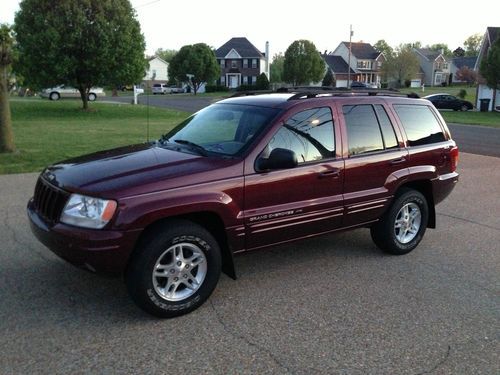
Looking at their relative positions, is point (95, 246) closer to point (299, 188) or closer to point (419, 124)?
point (299, 188)

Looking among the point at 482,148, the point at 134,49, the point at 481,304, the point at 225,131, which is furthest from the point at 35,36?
the point at 481,304

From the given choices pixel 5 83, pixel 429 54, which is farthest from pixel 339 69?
pixel 5 83

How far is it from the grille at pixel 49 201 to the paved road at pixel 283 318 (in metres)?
0.73

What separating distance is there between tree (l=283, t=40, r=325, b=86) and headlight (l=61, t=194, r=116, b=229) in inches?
2272

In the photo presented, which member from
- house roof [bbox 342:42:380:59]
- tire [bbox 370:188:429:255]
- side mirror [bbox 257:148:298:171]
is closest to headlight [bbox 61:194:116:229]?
side mirror [bbox 257:148:298:171]

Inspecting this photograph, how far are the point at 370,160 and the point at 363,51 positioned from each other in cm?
9127

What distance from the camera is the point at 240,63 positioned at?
3322 inches

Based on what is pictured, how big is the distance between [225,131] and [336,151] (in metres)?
1.09

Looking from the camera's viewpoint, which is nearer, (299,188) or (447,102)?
(299,188)

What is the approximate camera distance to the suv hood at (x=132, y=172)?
3771 mm

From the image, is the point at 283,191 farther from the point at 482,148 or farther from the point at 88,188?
the point at 482,148

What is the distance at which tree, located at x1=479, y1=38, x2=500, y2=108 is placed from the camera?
118ft

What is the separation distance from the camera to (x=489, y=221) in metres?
7.06

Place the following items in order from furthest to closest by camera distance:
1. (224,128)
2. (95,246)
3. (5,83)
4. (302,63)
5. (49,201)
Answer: (302,63) < (5,83) < (224,128) < (49,201) < (95,246)
